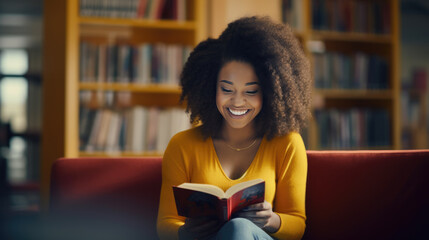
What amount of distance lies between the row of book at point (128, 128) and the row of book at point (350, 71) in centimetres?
116

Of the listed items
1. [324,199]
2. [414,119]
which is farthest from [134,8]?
[414,119]

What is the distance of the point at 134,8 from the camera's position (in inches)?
108

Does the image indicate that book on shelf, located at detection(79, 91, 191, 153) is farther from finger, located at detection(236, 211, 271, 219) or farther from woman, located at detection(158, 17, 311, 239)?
finger, located at detection(236, 211, 271, 219)

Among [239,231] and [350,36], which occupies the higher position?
[350,36]

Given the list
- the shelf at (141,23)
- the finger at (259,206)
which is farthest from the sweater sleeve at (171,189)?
the shelf at (141,23)

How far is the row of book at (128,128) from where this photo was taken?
2.67 meters

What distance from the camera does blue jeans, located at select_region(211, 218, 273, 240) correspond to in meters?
1.11

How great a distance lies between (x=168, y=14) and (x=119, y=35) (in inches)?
14.0

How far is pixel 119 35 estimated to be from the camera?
2.86m

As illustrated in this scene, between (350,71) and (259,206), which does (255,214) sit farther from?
(350,71)

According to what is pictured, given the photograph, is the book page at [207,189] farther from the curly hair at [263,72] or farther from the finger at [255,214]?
the curly hair at [263,72]

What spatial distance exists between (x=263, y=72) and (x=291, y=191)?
15.0 inches

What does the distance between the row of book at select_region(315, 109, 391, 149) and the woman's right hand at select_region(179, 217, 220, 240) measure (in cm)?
219

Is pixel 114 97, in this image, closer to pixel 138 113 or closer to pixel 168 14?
pixel 138 113
